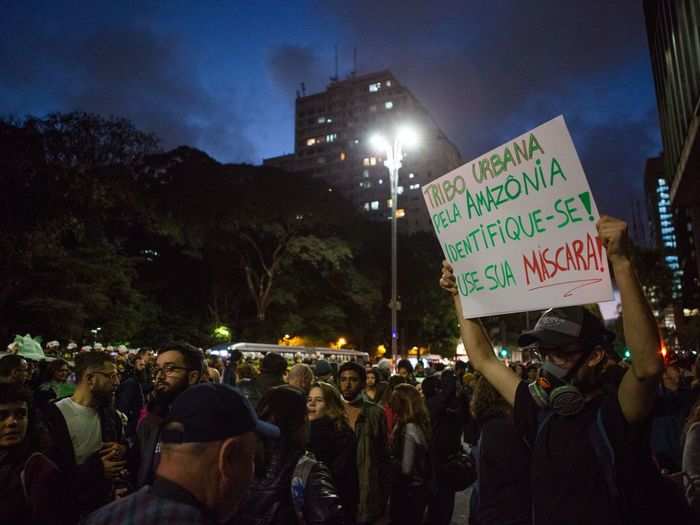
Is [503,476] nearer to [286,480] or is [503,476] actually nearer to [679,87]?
[286,480]

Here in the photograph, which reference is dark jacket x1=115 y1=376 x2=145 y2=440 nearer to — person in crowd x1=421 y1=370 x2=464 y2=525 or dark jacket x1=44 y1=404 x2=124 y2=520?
dark jacket x1=44 y1=404 x2=124 y2=520

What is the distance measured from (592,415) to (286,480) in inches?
52.3

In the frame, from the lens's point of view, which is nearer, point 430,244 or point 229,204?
point 229,204

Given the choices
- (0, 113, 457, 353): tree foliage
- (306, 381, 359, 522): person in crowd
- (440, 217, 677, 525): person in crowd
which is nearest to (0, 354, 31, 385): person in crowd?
(306, 381, 359, 522): person in crowd

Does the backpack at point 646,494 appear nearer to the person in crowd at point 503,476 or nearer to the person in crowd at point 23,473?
the person in crowd at point 503,476

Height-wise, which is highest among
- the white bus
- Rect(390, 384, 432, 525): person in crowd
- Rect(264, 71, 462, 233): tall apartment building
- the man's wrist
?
Rect(264, 71, 462, 233): tall apartment building

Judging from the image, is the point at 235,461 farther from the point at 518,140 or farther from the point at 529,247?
the point at 518,140

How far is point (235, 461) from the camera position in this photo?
5.36 ft

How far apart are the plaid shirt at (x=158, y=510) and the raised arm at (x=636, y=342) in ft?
4.99

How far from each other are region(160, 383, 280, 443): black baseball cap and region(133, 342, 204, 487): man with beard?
216cm

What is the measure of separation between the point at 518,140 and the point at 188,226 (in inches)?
1209

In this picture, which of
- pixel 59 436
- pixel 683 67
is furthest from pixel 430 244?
pixel 59 436

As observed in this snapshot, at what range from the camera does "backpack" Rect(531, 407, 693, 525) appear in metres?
2.04

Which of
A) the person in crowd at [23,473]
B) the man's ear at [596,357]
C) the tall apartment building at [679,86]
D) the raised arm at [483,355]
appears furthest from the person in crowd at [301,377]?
the tall apartment building at [679,86]
